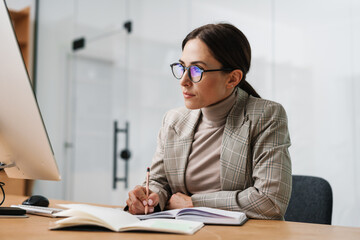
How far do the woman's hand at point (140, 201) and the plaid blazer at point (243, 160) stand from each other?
0.08 metres

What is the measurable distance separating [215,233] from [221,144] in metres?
0.55

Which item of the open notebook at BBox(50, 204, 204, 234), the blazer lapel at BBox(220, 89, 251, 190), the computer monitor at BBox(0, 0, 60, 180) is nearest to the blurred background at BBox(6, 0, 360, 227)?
the blazer lapel at BBox(220, 89, 251, 190)

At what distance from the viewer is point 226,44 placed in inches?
54.3

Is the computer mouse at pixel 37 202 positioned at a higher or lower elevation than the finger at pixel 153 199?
lower

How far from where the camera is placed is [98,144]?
11.8 ft

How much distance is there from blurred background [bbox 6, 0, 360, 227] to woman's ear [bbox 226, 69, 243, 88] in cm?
96

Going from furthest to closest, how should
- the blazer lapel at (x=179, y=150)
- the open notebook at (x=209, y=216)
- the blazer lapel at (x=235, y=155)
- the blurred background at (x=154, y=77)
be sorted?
1. the blurred background at (x=154, y=77)
2. the blazer lapel at (x=179, y=150)
3. the blazer lapel at (x=235, y=155)
4. the open notebook at (x=209, y=216)

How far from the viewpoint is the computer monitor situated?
85 centimetres

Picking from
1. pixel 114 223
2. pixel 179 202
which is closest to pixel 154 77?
pixel 179 202

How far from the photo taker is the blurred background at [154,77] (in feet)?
7.04

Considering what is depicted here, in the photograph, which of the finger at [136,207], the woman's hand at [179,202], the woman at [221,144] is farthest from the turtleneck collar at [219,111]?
the finger at [136,207]

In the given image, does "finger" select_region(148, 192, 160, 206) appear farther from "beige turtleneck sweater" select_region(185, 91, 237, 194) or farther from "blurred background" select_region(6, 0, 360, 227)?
"blurred background" select_region(6, 0, 360, 227)

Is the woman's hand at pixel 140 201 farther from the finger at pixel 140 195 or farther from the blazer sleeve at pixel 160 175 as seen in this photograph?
the blazer sleeve at pixel 160 175

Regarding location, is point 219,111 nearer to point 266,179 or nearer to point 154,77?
point 266,179
